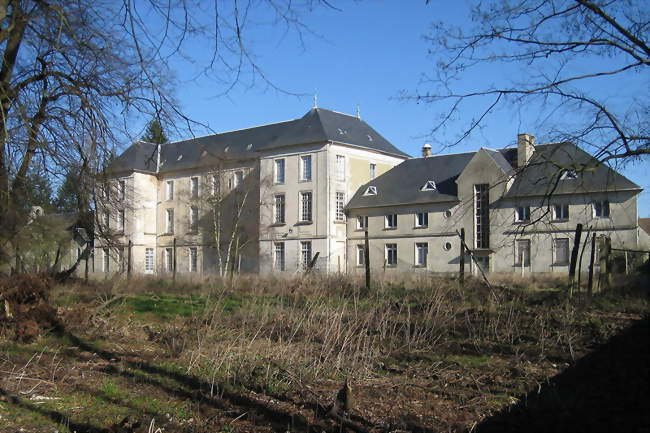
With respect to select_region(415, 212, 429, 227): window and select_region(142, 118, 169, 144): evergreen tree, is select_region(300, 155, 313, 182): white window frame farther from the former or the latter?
select_region(142, 118, 169, 144): evergreen tree

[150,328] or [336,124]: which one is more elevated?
[336,124]

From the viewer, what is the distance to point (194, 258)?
5912 centimetres

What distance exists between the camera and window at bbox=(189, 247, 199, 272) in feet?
191

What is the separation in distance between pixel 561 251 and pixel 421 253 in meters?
10.8

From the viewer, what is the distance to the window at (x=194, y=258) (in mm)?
58284

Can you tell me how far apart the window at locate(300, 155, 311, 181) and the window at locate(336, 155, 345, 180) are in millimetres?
2517

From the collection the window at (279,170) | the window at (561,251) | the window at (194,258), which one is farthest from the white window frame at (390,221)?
the window at (194,258)

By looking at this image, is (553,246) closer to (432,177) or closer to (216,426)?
(432,177)

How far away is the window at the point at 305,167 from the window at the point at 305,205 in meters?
1.40

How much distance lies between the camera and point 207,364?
778 cm

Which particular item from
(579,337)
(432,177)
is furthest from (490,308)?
(432,177)

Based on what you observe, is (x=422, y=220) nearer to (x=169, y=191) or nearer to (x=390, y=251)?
(x=390, y=251)

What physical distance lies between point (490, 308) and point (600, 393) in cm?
925

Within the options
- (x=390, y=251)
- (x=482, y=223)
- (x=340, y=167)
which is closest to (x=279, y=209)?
(x=340, y=167)
